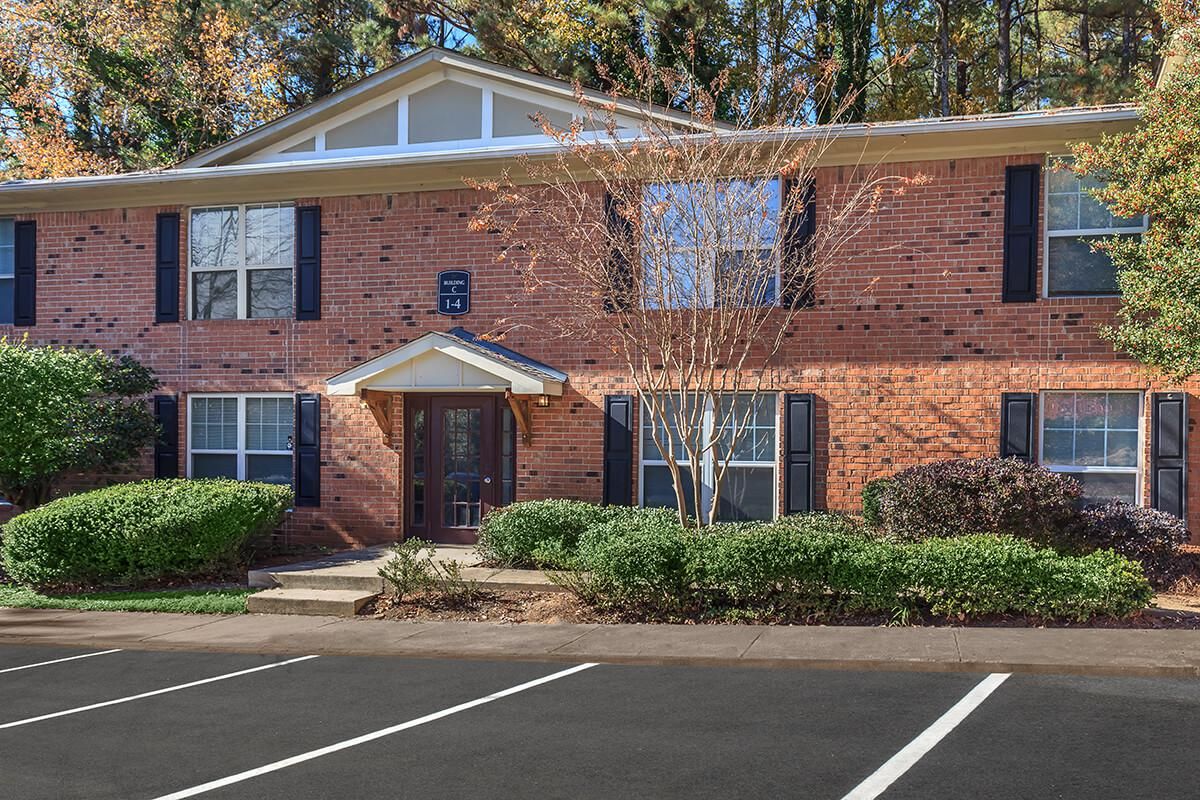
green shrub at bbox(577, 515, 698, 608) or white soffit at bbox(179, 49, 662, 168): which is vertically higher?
white soffit at bbox(179, 49, 662, 168)

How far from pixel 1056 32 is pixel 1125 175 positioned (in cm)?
1863

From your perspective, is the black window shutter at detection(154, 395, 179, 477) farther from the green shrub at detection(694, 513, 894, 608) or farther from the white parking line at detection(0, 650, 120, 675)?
the green shrub at detection(694, 513, 894, 608)

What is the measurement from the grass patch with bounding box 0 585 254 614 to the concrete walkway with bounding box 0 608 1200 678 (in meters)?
0.30

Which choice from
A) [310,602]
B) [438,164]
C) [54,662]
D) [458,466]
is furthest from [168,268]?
[54,662]

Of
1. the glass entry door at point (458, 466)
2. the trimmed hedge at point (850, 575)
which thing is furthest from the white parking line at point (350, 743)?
the glass entry door at point (458, 466)

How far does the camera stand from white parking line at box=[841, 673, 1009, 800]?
17.8ft

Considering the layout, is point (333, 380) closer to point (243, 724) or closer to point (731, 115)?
point (243, 724)

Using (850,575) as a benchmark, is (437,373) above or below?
above

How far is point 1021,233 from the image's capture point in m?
12.7

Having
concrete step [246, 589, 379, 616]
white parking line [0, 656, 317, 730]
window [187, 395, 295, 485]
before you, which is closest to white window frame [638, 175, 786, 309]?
concrete step [246, 589, 379, 616]

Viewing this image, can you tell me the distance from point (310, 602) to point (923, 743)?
717cm

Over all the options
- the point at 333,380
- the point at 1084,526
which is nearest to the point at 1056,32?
the point at 1084,526

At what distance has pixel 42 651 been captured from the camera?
10148 millimetres

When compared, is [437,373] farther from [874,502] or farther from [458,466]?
[874,502]
